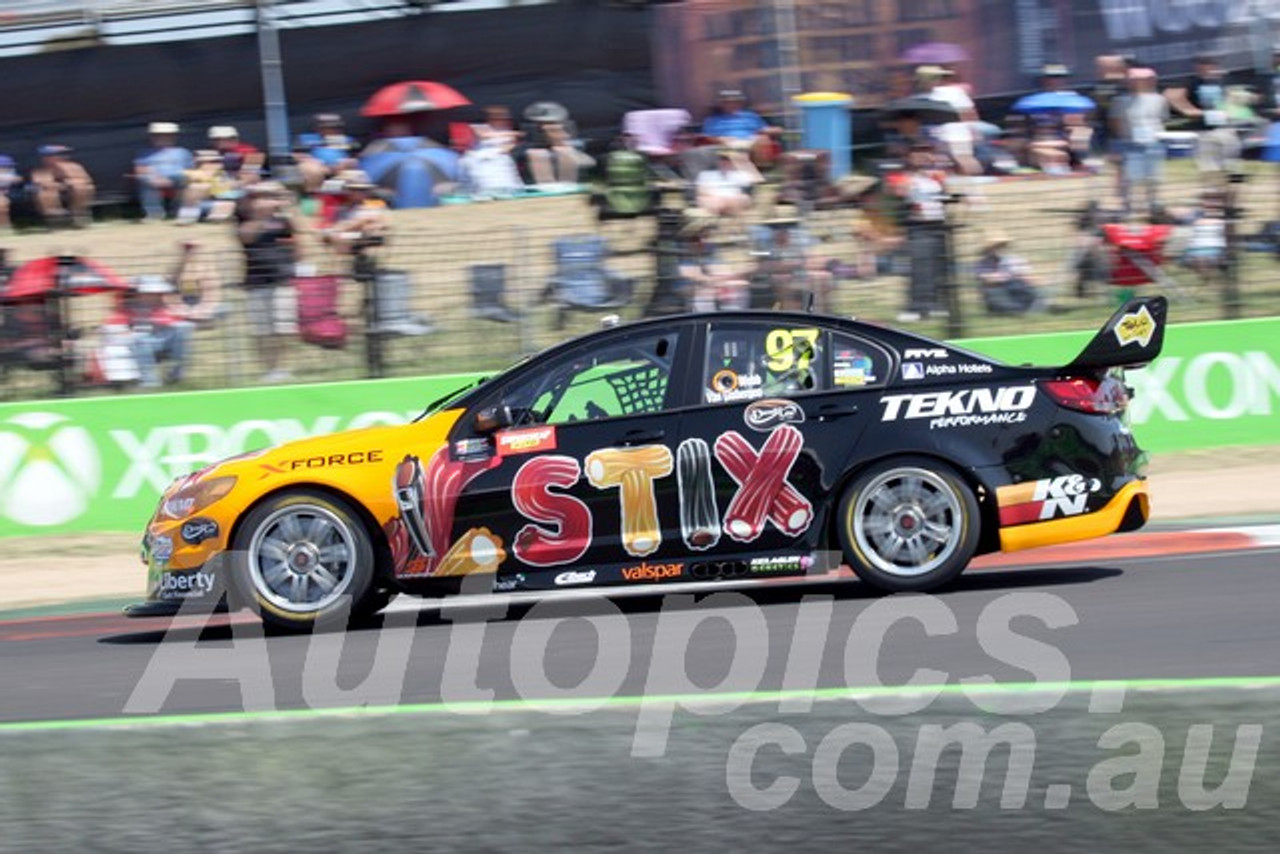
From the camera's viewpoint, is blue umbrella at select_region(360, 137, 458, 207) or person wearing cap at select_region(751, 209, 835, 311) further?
blue umbrella at select_region(360, 137, 458, 207)

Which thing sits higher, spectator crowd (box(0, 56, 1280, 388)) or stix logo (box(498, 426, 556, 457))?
spectator crowd (box(0, 56, 1280, 388))

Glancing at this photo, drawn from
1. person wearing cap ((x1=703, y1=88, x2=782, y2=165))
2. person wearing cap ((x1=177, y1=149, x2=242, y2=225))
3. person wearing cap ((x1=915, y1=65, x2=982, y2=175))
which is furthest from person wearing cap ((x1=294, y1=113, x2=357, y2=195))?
person wearing cap ((x1=915, y1=65, x2=982, y2=175))

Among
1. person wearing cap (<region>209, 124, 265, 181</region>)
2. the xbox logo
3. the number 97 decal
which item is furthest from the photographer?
person wearing cap (<region>209, 124, 265, 181</region>)

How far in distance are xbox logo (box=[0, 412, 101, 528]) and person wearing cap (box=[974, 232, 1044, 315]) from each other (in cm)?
708

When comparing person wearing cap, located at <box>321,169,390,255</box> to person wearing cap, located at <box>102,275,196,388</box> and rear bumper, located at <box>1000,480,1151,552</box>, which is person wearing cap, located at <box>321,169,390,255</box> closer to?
person wearing cap, located at <box>102,275,196,388</box>

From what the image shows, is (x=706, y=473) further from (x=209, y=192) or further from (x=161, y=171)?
(x=161, y=171)

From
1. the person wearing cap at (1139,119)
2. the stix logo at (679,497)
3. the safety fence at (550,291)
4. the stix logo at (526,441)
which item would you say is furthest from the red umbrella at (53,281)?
the person wearing cap at (1139,119)

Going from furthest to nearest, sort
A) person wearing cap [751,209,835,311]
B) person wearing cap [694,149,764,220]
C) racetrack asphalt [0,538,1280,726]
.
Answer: person wearing cap [694,149,764,220]
person wearing cap [751,209,835,311]
racetrack asphalt [0,538,1280,726]

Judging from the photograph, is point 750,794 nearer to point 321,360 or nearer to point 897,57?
point 321,360

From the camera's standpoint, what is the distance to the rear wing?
882 centimetres

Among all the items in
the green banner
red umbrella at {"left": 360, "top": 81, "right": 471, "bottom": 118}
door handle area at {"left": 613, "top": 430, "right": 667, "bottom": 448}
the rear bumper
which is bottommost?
the green banner

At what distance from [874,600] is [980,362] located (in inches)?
49.5

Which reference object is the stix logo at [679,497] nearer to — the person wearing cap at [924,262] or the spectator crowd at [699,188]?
the spectator crowd at [699,188]

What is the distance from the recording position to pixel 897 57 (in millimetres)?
20922
